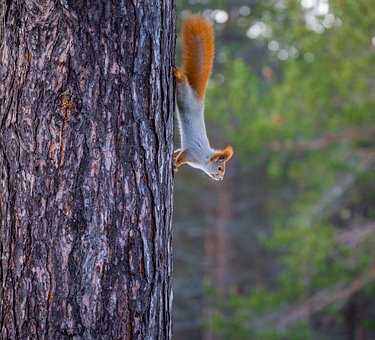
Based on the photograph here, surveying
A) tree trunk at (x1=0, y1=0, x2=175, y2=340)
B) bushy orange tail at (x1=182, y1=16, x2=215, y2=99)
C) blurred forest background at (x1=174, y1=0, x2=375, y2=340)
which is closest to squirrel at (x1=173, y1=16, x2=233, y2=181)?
bushy orange tail at (x1=182, y1=16, x2=215, y2=99)

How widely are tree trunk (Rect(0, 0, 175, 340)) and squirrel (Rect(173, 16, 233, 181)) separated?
1.44ft

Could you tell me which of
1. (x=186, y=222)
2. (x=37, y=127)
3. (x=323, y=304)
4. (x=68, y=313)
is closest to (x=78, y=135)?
(x=37, y=127)

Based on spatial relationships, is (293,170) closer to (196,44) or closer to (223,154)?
(223,154)

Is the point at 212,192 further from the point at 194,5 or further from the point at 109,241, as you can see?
the point at 109,241

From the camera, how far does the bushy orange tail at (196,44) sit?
302 cm

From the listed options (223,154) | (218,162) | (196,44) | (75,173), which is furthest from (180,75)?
(218,162)

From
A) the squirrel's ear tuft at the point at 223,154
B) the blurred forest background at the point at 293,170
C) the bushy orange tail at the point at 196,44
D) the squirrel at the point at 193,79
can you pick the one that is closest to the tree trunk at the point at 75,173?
the squirrel at the point at 193,79

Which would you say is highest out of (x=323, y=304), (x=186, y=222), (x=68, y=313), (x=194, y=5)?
(x=194, y=5)

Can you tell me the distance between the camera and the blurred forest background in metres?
8.47

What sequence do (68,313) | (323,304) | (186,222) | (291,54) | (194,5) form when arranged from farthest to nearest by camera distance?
(186,222) < (194,5) < (291,54) < (323,304) < (68,313)

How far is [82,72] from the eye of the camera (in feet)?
7.50

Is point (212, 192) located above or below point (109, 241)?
above

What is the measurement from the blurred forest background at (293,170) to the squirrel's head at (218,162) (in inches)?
127

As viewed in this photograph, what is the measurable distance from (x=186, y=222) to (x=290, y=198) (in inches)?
88.0
